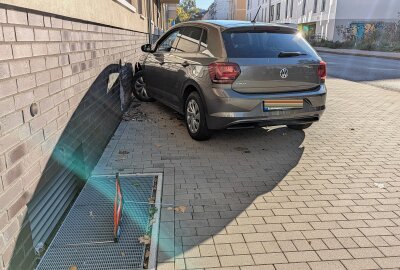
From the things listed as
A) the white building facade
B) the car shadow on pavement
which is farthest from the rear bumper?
the white building facade

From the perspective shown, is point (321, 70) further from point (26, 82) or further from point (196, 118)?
point (26, 82)

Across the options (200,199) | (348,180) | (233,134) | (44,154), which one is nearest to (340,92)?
(233,134)

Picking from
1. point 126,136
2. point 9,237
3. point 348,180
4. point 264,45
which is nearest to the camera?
point 9,237

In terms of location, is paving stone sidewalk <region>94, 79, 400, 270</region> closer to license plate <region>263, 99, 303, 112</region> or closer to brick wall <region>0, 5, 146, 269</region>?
license plate <region>263, 99, 303, 112</region>

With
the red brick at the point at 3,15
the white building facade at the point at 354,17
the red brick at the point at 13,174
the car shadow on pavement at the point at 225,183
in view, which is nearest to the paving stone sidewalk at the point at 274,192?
the car shadow on pavement at the point at 225,183

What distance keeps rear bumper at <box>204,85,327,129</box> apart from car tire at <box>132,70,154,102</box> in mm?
3656

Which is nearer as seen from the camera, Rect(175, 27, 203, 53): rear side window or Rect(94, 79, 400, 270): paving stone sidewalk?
Rect(94, 79, 400, 270): paving stone sidewalk

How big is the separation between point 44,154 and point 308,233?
7.48ft

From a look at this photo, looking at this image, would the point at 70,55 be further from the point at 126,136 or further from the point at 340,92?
the point at 340,92

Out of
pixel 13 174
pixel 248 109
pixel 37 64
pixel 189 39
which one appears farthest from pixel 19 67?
pixel 189 39

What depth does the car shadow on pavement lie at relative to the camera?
10.1ft

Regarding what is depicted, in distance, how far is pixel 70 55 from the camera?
360 centimetres

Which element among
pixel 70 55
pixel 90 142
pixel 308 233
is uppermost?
pixel 70 55

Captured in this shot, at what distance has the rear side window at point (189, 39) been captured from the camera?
5.64 meters
